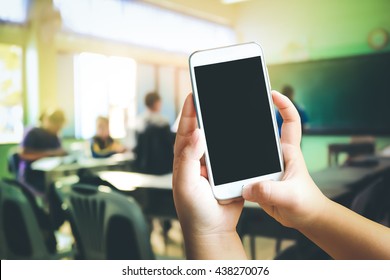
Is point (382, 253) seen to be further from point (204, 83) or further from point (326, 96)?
point (326, 96)

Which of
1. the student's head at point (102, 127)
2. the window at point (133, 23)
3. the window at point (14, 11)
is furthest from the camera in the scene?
the window at point (14, 11)

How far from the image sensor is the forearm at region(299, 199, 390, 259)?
58 cm

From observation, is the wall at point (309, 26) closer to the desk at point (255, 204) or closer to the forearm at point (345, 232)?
the desk at point (255, 204)

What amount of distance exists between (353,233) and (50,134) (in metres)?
1.48

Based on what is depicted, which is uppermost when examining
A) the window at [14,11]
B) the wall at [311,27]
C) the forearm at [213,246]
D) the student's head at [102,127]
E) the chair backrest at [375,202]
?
the window at [14,11]

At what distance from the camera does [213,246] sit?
24.8 inches

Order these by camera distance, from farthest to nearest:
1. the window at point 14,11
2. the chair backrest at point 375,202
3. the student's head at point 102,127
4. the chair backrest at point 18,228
Answer: 1. the window at point 14,11
2. the student's head at point 102,127
3. the chair backrest at point 18,228
4. the chair backrest at point 375,202

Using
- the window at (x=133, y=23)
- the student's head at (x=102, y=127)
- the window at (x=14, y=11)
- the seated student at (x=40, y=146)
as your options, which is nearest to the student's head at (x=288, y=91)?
the window at (x=133, y=23)

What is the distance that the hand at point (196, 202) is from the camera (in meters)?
0.57
